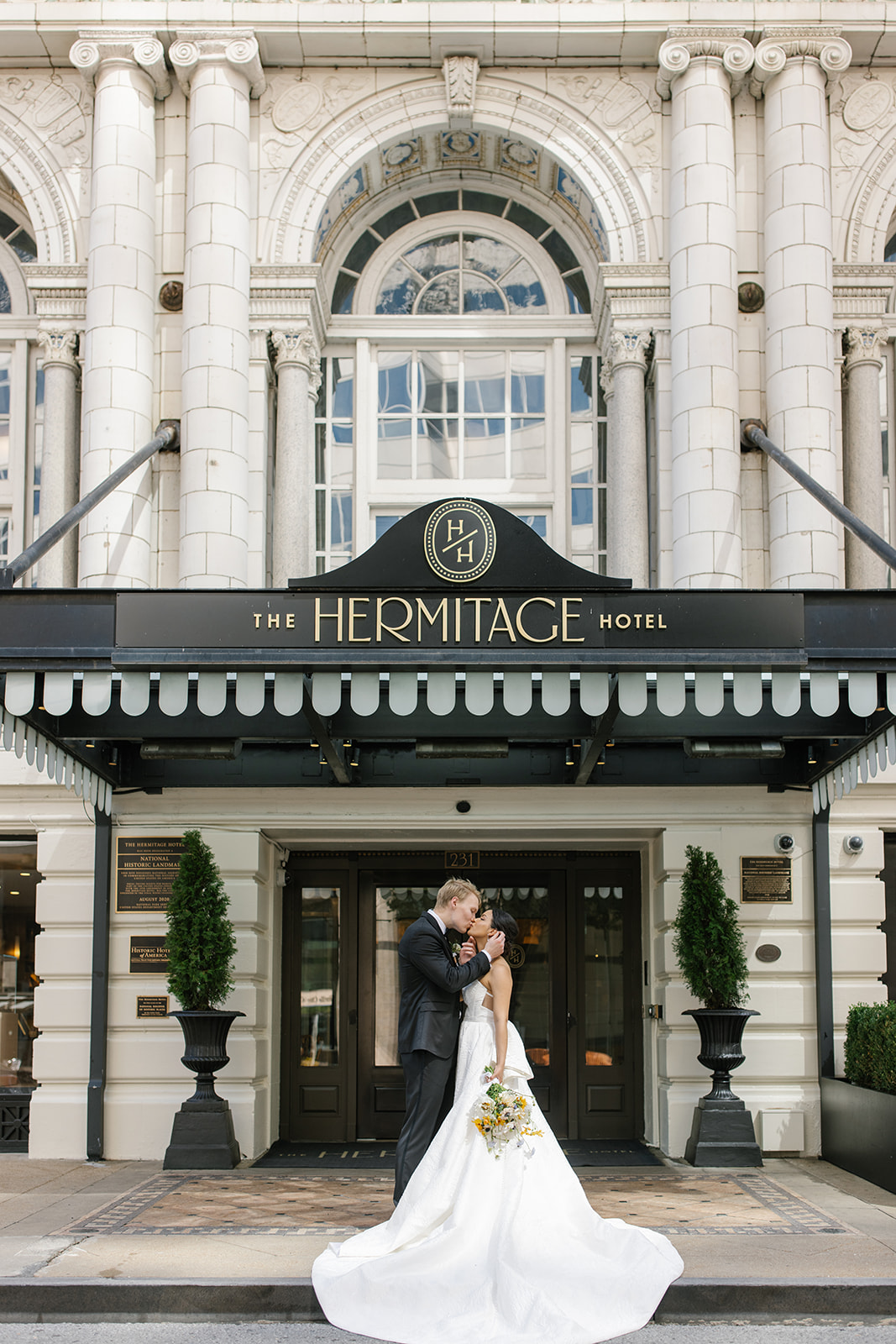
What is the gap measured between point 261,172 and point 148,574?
4640 mm

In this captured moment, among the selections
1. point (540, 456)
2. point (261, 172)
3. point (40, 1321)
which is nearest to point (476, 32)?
point (261, 172)

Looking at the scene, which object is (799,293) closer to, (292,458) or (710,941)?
(292,458)

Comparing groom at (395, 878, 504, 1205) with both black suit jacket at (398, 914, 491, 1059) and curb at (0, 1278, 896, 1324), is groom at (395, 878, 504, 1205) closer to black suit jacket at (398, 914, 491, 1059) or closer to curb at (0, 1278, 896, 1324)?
black suit jacket at (398, 914, 491, 1059)

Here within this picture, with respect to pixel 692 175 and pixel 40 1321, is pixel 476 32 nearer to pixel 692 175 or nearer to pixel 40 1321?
pixel 692 175

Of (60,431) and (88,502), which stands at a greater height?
(60,431)


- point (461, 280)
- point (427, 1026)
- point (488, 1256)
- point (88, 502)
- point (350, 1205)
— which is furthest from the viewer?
point (461, 280)

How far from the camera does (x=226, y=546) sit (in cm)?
1382

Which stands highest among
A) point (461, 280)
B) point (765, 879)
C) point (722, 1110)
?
point (461, 280)

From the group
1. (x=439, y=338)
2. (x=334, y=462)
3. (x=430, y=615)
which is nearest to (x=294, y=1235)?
(x=430, y=615)

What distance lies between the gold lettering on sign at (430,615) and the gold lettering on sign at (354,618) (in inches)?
14.1

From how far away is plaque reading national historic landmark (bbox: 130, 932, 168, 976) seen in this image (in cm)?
1293

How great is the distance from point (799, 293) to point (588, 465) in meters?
2.90

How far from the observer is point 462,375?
15.6 metres

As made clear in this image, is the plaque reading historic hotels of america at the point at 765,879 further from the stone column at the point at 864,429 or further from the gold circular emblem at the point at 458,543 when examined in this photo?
the gold circular emblem at the point at 458,543
